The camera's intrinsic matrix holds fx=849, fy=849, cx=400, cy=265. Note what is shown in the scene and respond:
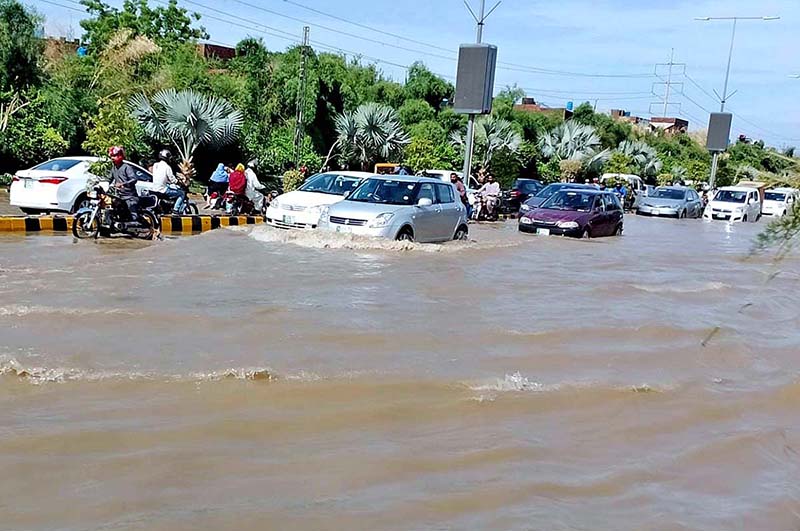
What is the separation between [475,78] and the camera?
971 inches

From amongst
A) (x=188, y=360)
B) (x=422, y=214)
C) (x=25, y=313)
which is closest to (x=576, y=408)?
(x=188, y=360)

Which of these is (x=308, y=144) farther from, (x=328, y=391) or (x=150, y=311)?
(x=328, y=391)

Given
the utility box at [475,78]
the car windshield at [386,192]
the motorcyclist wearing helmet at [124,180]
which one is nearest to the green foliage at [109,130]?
the motorcyclist wearing helmet at [124,180]

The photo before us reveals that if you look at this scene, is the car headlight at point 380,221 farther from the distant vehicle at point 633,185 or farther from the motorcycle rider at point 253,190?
the distant vehicle at point 633,185

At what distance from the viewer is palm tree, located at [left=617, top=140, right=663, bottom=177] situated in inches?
1978

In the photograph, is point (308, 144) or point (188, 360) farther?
point (308, 144)

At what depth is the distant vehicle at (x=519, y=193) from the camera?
2801cm

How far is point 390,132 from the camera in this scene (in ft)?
103

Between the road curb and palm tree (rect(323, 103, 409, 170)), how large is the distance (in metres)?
12.8

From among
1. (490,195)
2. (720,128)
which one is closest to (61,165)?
(490,195)

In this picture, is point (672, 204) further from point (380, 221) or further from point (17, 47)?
point (17, 47)

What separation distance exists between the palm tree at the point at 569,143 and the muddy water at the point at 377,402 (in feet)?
108

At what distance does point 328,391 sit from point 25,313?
3490mm

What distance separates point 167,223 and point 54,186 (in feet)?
6.92
